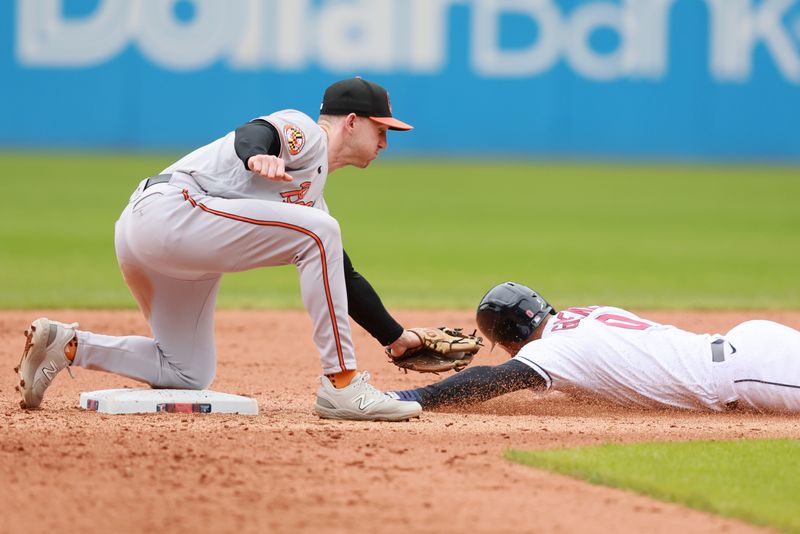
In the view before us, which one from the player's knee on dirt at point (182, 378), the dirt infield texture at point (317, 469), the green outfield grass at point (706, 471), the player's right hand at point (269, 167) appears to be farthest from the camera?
the player's knee on dirt at point (182, 378)

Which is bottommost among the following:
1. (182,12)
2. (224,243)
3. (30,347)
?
(30,347)

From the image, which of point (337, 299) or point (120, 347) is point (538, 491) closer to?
point (337, 299)

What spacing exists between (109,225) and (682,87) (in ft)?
36.6

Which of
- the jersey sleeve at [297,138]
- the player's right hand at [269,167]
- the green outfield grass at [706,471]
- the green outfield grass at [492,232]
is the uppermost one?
the jersey sleeve at [297,138]

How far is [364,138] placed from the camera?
4785mm

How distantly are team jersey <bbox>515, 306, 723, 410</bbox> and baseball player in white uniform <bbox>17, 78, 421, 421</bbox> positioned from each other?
1.84 ft

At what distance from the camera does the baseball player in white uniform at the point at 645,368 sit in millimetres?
4723

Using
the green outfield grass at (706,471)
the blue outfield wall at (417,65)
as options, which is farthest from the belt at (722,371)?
the blue outfield wall at (417,65)

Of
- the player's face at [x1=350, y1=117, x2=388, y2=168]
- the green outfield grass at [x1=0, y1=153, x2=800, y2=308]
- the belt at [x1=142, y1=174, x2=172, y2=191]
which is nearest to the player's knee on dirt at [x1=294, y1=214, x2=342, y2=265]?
the player's face at [x1=350, y1=117, x2=388, y2=168]

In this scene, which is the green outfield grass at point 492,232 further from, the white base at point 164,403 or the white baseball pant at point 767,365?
the white baseball pant at point 767,365

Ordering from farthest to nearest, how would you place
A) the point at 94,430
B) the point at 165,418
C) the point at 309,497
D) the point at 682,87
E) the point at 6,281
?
1. the point at 682,87
2. the point at 6,281
3. the point at 165,418
4. the point at 94,430
5. the point at 309,497

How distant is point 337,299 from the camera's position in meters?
4.48

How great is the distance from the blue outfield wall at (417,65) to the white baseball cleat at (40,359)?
51.8 feet

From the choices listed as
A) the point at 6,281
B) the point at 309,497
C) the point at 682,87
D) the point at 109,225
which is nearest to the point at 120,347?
the point at 309,497
